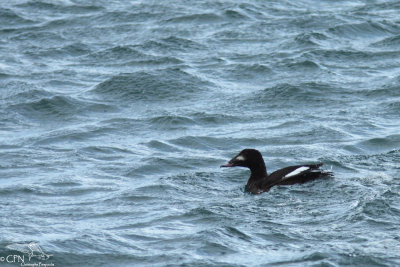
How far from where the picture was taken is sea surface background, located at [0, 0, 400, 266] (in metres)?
9.98

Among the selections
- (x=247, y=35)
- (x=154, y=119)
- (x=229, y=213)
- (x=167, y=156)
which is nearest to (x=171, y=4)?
(x=247, y=35)

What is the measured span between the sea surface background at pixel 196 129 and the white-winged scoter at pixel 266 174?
23 centimetres

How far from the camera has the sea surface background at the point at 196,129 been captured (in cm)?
998

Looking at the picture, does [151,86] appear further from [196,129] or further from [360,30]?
[360,30]

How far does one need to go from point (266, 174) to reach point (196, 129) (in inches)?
121

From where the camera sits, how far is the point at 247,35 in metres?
20.9

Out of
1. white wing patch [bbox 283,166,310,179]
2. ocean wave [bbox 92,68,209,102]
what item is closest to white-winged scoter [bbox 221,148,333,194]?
white wing patch [bbox 283,166,310,179]

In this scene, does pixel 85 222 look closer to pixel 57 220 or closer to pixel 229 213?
pixel 57 220

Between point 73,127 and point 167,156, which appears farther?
point 73,127

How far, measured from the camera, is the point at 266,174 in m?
12.7

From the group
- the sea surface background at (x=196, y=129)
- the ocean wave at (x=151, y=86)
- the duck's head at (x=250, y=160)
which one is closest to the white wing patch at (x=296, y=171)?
the sea surface background at (x=196, y=129)

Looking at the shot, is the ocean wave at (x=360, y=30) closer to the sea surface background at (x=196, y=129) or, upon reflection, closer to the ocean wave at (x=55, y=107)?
the sea surface background at (x=196, y=129)

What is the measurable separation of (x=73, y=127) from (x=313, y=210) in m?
5.84

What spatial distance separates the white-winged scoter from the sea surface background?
0.23 m
